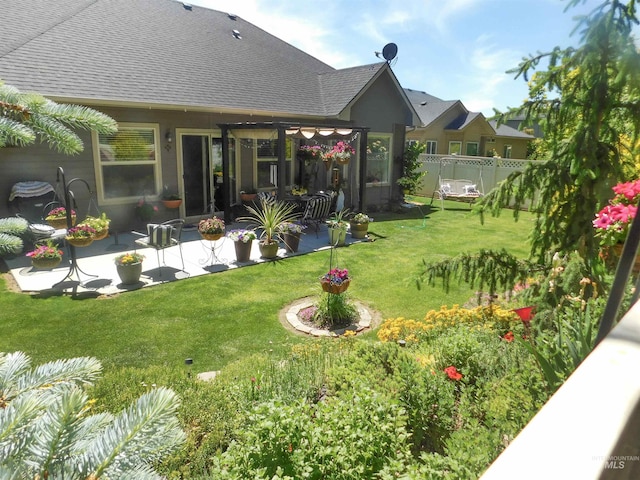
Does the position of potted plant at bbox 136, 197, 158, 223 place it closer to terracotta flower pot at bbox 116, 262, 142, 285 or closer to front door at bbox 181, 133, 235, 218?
front door at bbox 181, 133, 235, 218

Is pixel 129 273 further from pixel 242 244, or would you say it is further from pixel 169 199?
pixel 169 199

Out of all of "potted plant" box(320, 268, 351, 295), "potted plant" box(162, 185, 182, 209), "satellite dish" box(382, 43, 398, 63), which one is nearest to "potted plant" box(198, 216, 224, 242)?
"potted plant" box(320, 268, 351, 295)

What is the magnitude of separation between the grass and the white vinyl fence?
10.5 meters

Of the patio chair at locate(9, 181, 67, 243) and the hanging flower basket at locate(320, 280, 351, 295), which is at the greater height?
Answer: the patio chair at locate(9, 181, 67, 243)

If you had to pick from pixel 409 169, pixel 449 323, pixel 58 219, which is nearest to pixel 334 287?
pixel 449 323

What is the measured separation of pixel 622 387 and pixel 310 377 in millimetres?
3040

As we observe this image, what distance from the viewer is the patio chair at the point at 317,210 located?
10523 mm

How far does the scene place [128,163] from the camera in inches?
400

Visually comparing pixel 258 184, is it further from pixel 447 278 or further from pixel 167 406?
pixel 167 406

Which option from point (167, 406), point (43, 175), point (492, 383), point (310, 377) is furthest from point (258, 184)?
point (167, 406)

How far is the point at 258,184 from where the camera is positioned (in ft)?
43.2

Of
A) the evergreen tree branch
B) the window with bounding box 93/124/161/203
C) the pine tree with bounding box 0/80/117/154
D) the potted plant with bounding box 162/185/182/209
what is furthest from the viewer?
the potted plant with bounding box 162/185/182/209

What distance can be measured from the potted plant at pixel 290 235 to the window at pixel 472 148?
73.9ft

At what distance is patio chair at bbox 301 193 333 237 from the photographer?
10.5 m
